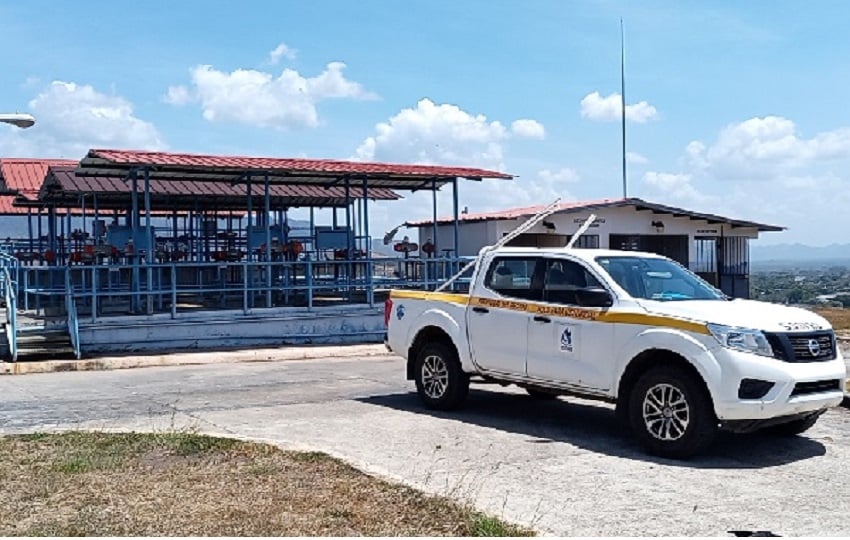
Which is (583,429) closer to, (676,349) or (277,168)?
(676,349)

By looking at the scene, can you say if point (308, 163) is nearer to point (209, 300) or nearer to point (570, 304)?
point (209, 300)

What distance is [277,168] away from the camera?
17641 mm

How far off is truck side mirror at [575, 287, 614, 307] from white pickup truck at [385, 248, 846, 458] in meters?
0.01

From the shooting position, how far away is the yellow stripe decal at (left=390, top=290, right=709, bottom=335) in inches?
323

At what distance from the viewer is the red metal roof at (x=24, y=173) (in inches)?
990

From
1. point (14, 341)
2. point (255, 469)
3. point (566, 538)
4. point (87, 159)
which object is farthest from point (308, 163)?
point (566, 538)

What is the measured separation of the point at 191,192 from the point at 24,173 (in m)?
5.96

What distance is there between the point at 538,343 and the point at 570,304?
20.9 inches

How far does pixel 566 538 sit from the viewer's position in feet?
18.7

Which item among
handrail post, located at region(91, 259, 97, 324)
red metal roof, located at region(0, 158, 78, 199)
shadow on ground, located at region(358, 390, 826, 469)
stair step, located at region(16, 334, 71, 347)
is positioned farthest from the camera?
red metal roof, located at region(0, 158, 78, 199)

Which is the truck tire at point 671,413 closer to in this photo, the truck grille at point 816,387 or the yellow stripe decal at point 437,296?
the truck grille at point 816,387

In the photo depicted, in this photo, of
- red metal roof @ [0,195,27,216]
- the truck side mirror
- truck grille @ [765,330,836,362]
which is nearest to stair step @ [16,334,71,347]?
the truck side mirror

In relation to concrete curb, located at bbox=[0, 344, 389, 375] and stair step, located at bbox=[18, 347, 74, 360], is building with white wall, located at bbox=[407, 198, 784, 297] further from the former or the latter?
stair step, located at bbox=[18, 347, 74, 360]

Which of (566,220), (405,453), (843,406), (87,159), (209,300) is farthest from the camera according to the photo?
(566,220)
